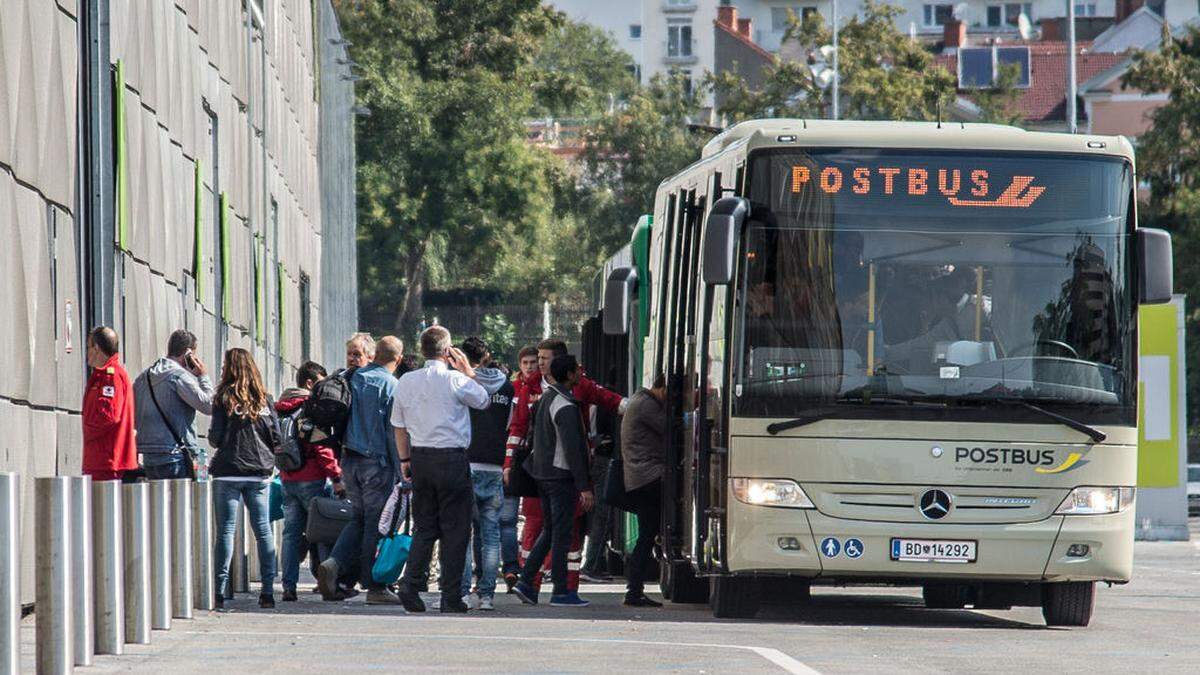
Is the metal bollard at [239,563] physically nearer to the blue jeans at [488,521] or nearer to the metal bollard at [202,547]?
the metal bollard at [202,547]

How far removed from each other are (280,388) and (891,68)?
29629 mm

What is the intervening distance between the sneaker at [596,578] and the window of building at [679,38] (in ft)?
358

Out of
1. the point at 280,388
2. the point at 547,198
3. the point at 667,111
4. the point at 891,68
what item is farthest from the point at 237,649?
the point at 667,111

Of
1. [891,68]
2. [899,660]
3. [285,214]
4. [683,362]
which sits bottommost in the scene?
Answer: [899,660]

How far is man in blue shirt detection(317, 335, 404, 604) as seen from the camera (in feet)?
51.7

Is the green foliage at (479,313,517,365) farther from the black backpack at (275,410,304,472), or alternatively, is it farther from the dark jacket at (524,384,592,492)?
the dark jacket at (524,384,592,492)

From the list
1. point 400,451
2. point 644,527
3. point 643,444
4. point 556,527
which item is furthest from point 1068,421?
point 400,451

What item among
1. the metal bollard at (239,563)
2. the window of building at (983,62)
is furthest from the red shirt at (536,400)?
the window of building at (983,62)

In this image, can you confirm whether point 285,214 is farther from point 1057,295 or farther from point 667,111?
point 667,111

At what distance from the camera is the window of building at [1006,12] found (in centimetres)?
12575

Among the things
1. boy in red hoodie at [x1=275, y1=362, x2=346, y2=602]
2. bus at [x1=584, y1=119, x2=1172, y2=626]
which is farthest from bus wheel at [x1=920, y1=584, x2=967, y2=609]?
boy in red hoodie at [x1=275, y1=362, x2=346, y2=602]

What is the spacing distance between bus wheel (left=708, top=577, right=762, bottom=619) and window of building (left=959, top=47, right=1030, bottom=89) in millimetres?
78189

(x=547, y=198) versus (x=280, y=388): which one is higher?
(x=547, y=198)

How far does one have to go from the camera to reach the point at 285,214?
3591 cm
